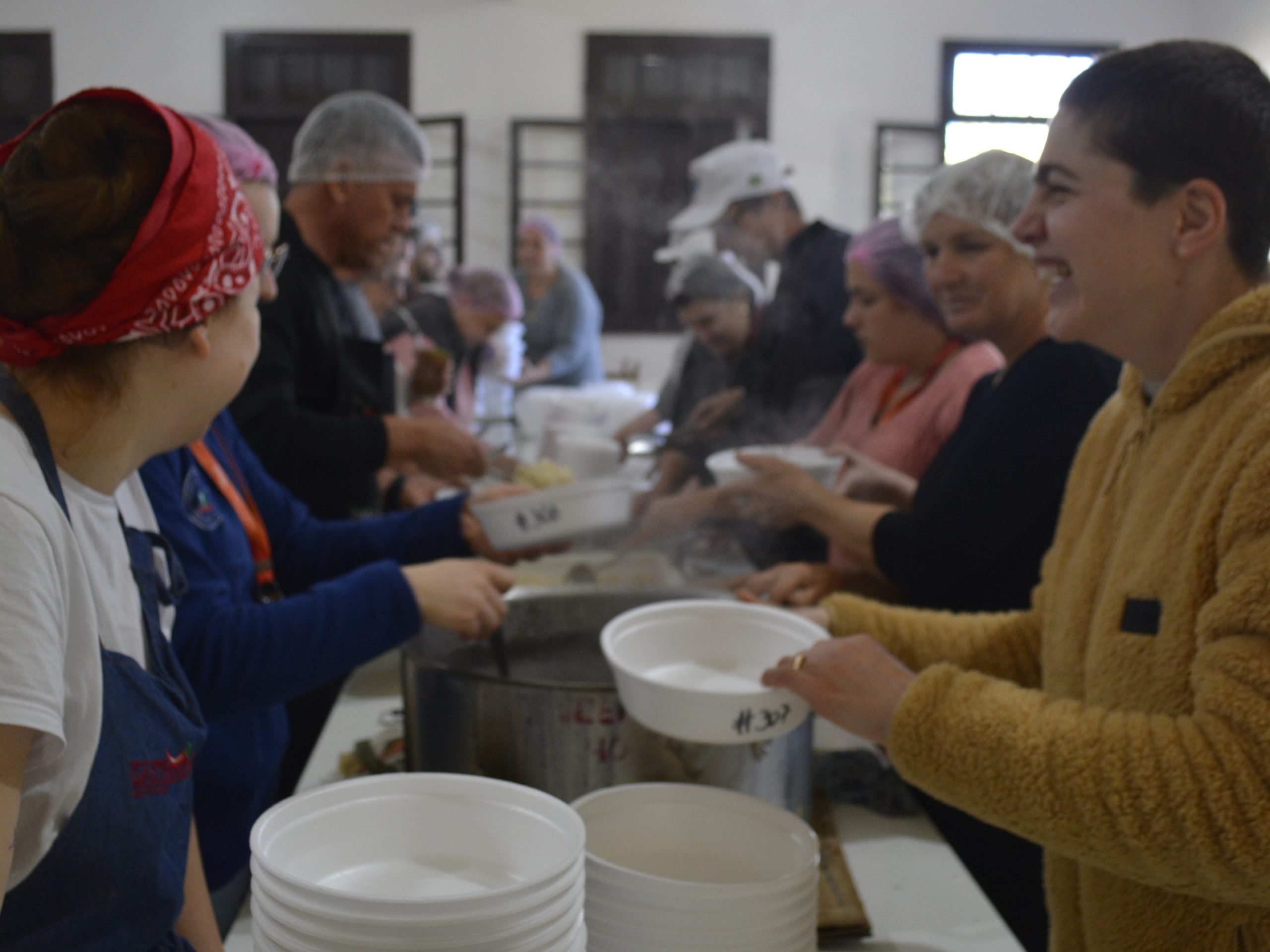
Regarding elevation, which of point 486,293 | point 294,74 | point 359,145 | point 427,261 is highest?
point 294,74

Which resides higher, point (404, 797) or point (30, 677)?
point (30, 677)

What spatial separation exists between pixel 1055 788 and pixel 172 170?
0.79 m

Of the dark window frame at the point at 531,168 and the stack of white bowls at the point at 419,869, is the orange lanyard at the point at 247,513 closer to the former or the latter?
the stack of white bowls at the point at 419,869

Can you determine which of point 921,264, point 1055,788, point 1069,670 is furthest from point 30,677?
point 921,264

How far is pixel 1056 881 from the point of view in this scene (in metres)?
1.01

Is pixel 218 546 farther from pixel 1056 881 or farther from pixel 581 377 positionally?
pixel 581 377

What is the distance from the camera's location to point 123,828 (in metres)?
0.73

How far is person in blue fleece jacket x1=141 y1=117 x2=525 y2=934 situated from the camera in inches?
41.4

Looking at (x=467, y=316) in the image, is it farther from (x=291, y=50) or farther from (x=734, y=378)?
(x=734, y=378)

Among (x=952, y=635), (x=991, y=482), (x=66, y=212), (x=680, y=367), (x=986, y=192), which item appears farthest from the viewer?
(x=680, y=367)

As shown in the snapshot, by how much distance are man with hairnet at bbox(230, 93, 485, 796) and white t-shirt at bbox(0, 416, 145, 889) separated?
119 centimetres

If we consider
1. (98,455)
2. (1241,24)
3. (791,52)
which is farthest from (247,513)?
(791,52)

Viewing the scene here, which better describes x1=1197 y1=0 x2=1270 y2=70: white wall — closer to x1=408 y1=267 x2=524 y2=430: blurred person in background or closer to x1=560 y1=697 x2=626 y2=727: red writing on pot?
x1=560 y1=697 x2=626 y2=727: red writing on pot

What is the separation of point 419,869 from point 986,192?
4.97 feet
